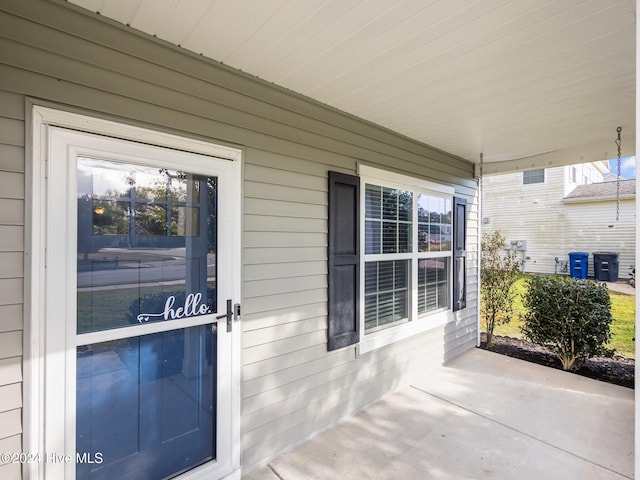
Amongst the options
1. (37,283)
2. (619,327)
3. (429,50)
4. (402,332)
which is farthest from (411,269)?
(619,327)

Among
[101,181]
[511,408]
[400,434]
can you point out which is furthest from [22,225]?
[511,408]

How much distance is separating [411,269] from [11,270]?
A: 3.20m

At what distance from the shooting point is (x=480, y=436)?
252 centimetres

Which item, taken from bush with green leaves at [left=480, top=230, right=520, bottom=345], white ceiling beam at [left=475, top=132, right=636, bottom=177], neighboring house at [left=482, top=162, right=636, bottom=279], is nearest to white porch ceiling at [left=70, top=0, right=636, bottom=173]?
white ceiling beam at [left=475, top=132, right=636, bottom=177]

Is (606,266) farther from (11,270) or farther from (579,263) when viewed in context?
(11,270)

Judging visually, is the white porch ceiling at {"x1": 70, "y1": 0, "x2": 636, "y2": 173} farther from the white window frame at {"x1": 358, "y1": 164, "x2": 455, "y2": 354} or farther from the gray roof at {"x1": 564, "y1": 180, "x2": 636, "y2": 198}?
the gray roof at {"x1": 564, "y1": 180, "x2": 636, "y2": 198}

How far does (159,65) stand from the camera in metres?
1.75

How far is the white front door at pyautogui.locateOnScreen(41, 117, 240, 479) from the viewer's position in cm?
147

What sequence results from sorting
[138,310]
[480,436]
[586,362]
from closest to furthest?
[138,310]
[480,436]
[586,362]

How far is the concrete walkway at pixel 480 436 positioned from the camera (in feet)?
7.02

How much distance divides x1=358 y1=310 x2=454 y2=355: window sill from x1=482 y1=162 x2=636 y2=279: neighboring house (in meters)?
7.82

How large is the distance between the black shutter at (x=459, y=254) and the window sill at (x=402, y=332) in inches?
11.1

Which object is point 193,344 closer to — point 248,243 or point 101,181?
point 248,243

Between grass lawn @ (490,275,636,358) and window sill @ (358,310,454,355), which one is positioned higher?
window sill @ (358,310,454,355)
